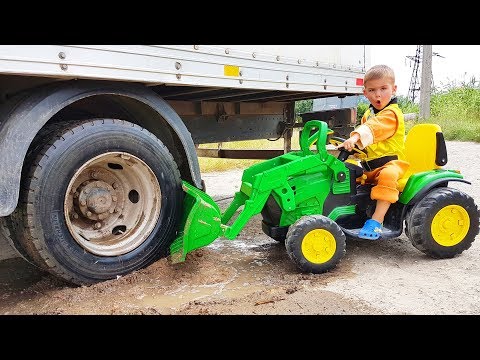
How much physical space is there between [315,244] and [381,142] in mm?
1039

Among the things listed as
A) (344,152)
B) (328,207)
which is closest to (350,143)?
(344,152)

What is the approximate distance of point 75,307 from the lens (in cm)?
268

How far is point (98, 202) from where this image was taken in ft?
9.97

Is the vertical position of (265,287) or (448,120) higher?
(448,120)

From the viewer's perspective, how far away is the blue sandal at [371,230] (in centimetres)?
340

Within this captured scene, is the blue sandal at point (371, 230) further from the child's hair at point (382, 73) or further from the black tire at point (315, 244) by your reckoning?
the child's hair at point (382, 73)

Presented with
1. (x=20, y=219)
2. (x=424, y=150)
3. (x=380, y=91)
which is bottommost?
(x=20, y=219)

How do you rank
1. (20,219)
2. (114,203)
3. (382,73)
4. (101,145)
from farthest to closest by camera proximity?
(382,73) < (114,203) < (101,145) < (20,219)

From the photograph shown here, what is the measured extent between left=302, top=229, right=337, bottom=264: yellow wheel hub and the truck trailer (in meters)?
0.93

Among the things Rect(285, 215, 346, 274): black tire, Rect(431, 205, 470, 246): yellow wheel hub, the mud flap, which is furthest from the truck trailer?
Rect(431, 205, 470, 246): yellow wheel hub

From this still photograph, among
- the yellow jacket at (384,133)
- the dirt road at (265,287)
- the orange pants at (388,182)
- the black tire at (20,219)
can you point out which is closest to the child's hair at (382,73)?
the yellow jacket at (384,133)

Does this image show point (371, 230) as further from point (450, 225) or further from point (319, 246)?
point (450, 225)

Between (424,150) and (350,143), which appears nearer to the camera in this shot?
(350,143)

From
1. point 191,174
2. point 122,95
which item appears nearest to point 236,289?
point 191,174
